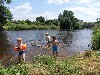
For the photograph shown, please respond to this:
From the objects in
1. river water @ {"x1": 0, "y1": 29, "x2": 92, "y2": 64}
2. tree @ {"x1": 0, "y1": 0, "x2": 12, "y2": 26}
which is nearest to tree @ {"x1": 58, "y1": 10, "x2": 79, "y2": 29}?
tree @ {"x1": 0, "y1": 0, "x2": 12, "y2": 26}

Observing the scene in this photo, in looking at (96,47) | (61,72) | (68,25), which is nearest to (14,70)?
(61,72)

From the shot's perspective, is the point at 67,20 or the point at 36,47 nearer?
the point at 36,47

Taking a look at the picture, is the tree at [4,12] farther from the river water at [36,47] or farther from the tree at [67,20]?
the tree at [67,20]

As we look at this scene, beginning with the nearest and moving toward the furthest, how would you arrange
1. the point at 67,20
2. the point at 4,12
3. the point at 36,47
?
1. the point at 36,47
2. the point at 4,12
3. the point at 67,20

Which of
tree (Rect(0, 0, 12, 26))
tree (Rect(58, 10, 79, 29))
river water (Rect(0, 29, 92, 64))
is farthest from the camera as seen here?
tree (Rect(58, 10, 79, 29))

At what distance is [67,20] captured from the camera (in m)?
154

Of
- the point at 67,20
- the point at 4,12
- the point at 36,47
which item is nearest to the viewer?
the point at 36,47

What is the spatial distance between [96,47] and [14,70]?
13.0 m

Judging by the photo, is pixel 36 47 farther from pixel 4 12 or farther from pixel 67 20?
pixel 67 20

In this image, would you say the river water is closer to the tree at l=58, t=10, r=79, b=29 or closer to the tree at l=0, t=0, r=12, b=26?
the tree at l=0, t=0, r=12, b=26

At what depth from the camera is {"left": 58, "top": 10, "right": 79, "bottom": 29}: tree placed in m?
154

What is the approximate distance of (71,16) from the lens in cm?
16025

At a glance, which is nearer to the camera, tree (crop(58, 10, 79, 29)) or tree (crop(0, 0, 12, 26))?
tree (crop(0, 0, 12, 26))

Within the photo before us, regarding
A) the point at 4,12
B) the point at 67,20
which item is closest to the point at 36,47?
the point at 4,12
